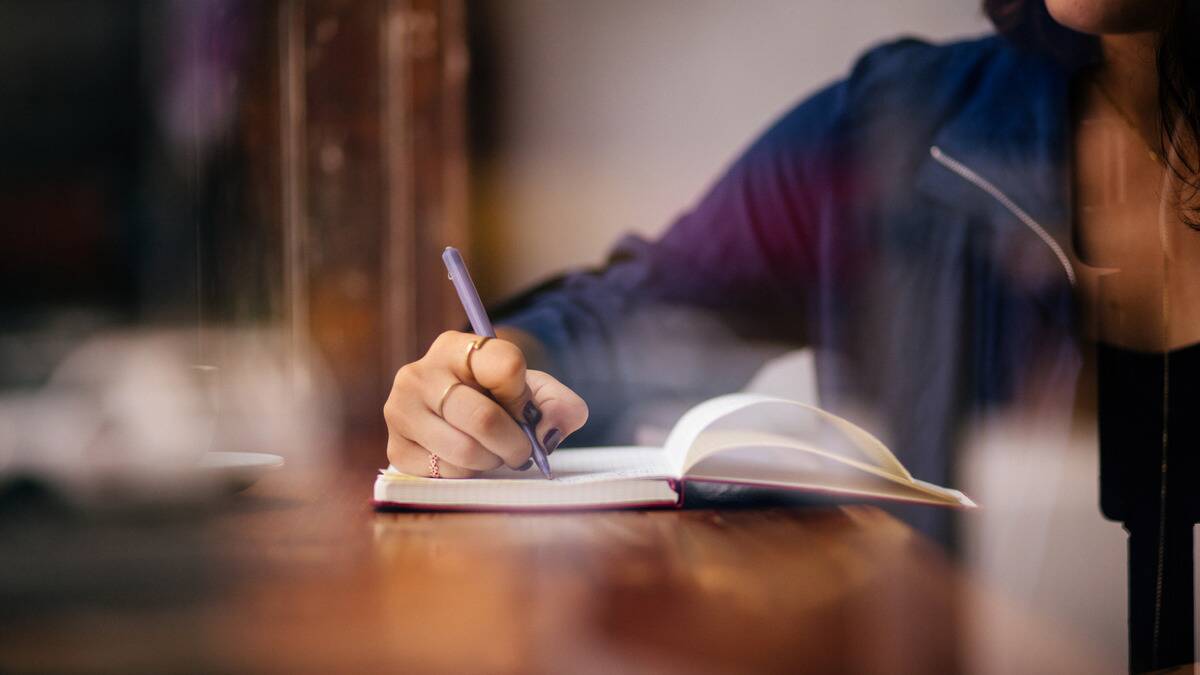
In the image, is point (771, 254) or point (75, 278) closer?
point (75, 278)

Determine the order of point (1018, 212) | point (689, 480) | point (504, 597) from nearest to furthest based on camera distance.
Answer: point (504, 597), point (689, 480), point (1018, 212)

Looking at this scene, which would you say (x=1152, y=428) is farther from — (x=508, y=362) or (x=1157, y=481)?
(x=508, y=362)

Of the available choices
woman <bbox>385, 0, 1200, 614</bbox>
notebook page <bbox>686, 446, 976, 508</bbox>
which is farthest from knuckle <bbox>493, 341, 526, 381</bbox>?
woman <bbox>385, 0, 1200, 614</bbox>

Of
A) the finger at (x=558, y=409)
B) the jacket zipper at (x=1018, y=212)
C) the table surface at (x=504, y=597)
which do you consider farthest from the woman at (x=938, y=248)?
the table surface at (x=504, y=597)

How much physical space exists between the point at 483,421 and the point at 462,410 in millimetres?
13

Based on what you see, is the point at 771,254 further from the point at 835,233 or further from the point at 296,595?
the point at 296,595

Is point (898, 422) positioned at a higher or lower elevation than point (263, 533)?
lower

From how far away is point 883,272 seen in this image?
1.11 m

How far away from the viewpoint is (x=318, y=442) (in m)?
0.82

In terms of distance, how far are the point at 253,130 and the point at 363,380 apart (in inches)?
14.2

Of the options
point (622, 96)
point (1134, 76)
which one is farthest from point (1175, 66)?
point (622, 96)

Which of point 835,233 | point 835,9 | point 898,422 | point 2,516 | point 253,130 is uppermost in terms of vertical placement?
point 835,9

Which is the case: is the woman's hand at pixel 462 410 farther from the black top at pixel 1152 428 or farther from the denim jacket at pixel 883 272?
the black top at pixel 1152 428

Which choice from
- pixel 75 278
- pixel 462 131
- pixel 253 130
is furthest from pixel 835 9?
pixel 75 278
